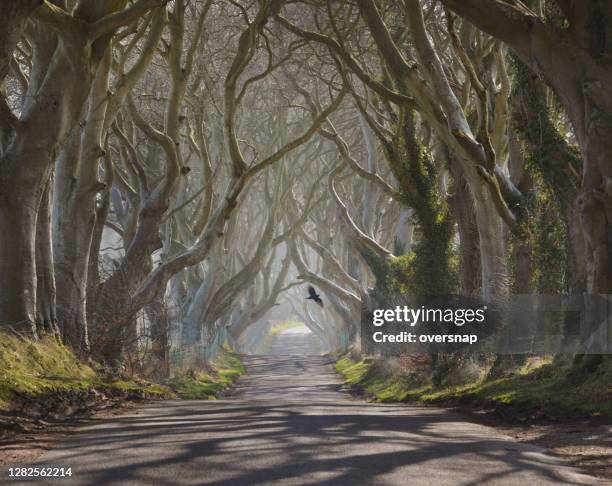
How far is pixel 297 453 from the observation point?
703 cm

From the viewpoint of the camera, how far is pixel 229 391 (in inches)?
961

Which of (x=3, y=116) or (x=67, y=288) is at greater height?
(x=3, y=116)

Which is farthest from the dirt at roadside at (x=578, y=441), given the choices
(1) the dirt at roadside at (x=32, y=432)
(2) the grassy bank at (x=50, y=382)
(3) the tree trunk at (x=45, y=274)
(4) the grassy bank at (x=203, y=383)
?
(4) the grassy bank at (x=203, y=383)

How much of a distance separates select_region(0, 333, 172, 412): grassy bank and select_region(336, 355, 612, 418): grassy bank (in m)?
5.29

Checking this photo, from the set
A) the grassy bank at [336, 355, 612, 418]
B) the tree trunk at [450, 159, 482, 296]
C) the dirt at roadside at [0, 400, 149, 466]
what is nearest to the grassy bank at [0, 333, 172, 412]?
A: the dirt at roadside at [0, 400, 149, 466]

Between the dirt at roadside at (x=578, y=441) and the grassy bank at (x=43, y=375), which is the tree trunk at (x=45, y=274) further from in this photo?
the dirt at roadside at (x=578, y=441)

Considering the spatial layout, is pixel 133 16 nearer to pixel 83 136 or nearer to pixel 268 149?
pixel 83 136

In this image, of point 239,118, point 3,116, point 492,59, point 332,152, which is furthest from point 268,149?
point 3,116

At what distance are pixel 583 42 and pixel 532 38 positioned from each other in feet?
2.14

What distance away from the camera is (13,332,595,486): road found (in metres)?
6.04

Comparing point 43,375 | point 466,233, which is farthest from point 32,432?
point 466,233

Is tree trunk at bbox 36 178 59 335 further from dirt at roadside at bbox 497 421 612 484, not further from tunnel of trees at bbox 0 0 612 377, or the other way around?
dirt at roadside at bbox 497 421 612 484
